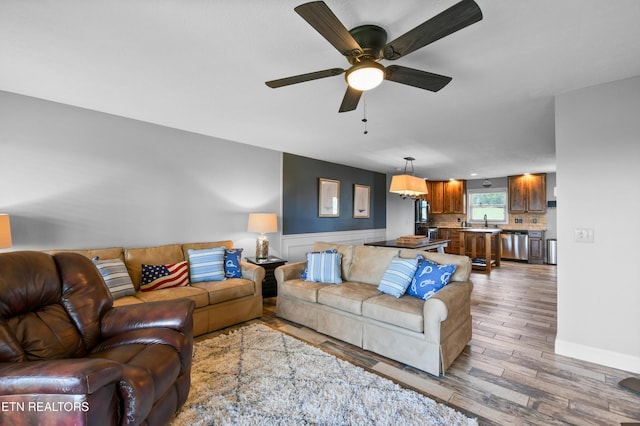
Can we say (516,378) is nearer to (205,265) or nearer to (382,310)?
(382,310)

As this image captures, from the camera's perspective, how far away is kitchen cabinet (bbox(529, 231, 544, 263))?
294 inches

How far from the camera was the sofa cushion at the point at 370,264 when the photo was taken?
11.0 feet

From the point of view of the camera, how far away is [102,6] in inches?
64.6

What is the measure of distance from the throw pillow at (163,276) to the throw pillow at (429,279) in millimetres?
2533

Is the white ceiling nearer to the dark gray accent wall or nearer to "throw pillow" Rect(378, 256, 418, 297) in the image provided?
the dark gray accent wall

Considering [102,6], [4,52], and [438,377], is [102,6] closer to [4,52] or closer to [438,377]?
[4,52]

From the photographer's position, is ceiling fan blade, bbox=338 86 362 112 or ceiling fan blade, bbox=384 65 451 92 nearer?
ceiling fan blade, bbox=384 65 451 92

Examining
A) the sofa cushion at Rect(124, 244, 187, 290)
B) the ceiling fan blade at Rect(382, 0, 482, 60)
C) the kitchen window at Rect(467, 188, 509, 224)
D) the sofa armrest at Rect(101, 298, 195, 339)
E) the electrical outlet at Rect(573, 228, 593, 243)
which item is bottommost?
the sofa armrest at Rect(101, 298, 195, 339)

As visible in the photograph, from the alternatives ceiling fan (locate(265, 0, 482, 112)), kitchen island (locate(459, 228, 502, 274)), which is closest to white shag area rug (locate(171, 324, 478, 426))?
ceiling fan (locate(265, 0, 482, 112))

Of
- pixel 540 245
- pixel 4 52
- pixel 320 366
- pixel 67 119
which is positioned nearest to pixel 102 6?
pixel 4 52

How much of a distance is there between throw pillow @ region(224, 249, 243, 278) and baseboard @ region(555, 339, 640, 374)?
3.48 meters

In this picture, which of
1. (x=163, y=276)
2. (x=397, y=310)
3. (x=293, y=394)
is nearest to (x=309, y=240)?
(x=163, y=276)

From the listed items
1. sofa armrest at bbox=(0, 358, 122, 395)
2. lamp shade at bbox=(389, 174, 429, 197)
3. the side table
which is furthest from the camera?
lamp shade at bbox=(389, 174, 429, 197)

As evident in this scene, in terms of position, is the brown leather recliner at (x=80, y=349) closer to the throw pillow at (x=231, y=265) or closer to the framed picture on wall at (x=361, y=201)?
the throw pillow at (x=231, y=265)
